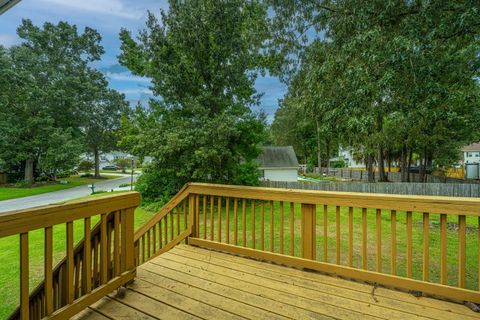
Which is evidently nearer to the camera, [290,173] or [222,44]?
[222,44]

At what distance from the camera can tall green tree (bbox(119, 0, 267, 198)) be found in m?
7.88

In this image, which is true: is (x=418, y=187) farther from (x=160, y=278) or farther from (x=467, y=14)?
(x=160, y=278)

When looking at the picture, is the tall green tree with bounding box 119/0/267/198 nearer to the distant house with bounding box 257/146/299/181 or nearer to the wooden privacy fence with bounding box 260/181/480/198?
the wooden privacy fence with bounding box 260/181/480/198

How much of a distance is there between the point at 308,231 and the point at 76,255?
6.82 ft

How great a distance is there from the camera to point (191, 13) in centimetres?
782

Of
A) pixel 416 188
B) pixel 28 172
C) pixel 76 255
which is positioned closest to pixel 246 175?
pixel 416 188

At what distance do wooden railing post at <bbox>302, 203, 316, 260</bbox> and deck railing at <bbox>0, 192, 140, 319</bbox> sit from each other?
1647mm

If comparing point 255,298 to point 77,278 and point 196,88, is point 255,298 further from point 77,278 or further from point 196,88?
point 196,88

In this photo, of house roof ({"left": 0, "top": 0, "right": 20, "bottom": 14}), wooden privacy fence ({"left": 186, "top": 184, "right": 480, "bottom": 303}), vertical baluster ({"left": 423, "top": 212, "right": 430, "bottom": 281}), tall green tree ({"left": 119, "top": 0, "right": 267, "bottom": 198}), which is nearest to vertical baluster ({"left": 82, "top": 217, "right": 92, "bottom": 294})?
wooden privacy fence ({"left": 186, "top": 184, "right": 480, "bottom": 303})

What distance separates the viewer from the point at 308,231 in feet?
8.19

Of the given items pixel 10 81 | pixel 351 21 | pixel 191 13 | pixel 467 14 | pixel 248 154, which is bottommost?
pixel 248 154

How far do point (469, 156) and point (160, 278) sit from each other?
3997cm

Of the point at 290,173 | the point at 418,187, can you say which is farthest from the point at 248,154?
the point at 290,173

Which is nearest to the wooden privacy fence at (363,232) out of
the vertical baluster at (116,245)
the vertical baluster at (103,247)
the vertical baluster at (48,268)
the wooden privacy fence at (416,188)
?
the vertical baluster at (116,245)
